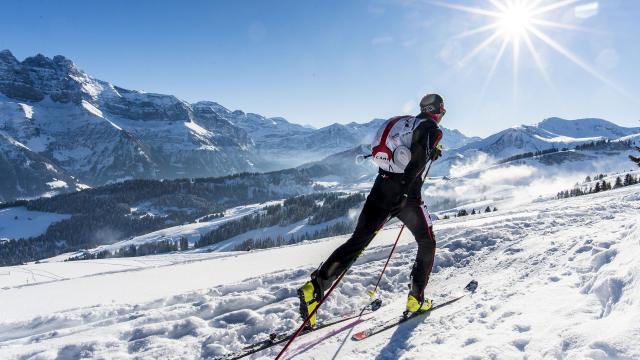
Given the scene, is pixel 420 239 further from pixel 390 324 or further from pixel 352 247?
pixel 390 324

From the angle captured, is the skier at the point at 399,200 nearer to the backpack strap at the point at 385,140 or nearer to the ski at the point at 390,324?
the backpack strap at the point at 385,140

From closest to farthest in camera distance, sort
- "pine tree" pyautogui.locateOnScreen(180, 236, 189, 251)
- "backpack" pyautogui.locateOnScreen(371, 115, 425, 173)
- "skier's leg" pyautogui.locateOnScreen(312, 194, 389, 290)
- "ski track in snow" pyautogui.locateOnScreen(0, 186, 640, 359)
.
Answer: "ski track in snow" pyautogui.locateOnScreen(0, 186, 640, 359) → "skier's leg" pyautogui.locateOnScreen(312, 194, 389, 290) → "backpack" pyautogui.locateOnScreen(371, 115, 425, 173) → "pine tree" pyautogui.locateOnScreen(180, 236, 189, 251)

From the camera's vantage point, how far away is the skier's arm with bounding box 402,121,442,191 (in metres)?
7.09

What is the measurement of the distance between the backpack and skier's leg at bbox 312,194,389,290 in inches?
28.0

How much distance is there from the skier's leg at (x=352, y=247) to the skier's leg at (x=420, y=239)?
0.53 m

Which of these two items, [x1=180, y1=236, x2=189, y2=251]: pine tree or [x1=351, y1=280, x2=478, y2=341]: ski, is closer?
[x1=351, y1=280, x2=478, y2=341]: ski

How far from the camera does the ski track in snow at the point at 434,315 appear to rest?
475 centimetres

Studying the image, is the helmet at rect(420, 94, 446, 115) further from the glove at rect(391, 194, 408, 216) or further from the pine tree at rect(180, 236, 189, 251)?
the pine tree at rect(180, 236, 189, 251)

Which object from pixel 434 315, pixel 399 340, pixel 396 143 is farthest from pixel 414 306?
pixel 396 143

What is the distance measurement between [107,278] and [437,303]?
36.4 ft

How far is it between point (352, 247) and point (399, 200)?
1.11 m

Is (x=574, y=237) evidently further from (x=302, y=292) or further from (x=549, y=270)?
(x=302, y=292)

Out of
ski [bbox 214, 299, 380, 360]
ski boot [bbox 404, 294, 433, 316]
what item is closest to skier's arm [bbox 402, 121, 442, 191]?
ski boot [bbox 404, 294, 433, 316]

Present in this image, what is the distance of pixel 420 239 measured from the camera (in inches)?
305
